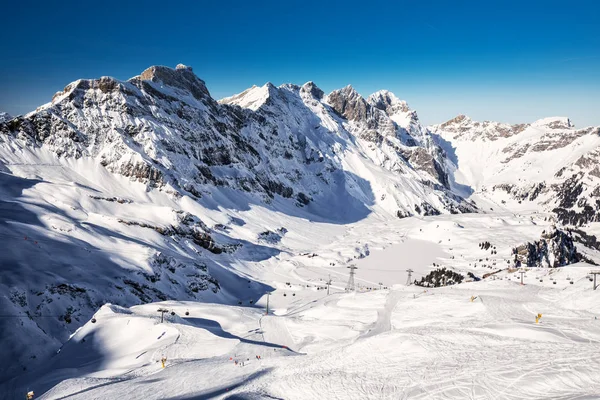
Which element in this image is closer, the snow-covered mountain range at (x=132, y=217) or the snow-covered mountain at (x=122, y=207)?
the snow-covered mountain range at (x=132, y=217)

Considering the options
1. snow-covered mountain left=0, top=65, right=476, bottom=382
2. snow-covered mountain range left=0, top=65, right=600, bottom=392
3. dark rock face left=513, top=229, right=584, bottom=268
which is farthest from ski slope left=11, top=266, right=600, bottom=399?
dark rock face left=513, top=229, right=584, bottom=268

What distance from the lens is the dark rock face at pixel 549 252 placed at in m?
133

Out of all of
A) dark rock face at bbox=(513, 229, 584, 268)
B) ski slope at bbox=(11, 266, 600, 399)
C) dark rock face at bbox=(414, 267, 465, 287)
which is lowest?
dark rock face at bbox=(414, 267, 465, 287)

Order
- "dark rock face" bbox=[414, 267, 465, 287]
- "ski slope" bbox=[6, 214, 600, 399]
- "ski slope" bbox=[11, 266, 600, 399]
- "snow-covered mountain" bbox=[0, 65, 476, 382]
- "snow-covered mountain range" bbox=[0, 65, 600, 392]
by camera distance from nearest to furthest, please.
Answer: "ski slope" bbox=[11, 266, 600, 399] < "ski slope" bbox=[6, 214, 600, 399] < "snow-covered mountain range" bbox=[0, 65, 600, 392] < "snow-covered mountain" bbox=[0, 65, 476, 382] < "dark rock face" bbox=[414, 267, 465, 287]

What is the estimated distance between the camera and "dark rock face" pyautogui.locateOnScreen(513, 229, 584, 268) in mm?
133125

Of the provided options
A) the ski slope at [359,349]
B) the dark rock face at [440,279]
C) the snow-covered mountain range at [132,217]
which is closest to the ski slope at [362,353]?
the ski slope at [359,349]

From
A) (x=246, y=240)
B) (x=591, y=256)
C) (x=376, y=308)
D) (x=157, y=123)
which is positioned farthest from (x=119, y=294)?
(x=591, y=256)

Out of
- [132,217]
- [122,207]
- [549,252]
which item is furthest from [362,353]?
[549,252]

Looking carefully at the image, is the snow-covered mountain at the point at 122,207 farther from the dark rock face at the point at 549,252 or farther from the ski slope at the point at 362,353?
the dark rock face at the point at 549,252

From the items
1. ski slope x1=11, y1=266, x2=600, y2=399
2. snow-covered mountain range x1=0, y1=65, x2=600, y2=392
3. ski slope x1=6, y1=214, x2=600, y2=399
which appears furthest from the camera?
snow-covered mountain range x1=0, y1=65, x2=600, y2=392

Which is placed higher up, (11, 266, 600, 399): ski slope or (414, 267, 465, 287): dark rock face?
(11, 266, 600, 399): ski slope

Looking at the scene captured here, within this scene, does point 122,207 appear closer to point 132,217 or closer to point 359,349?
point 132,217

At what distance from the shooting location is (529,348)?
28.0m

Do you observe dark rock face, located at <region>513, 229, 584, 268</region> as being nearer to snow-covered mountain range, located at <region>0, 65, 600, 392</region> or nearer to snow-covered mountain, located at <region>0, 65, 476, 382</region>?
snow-covered mountain range, located at <region>0, 65, 600, 392</region>
